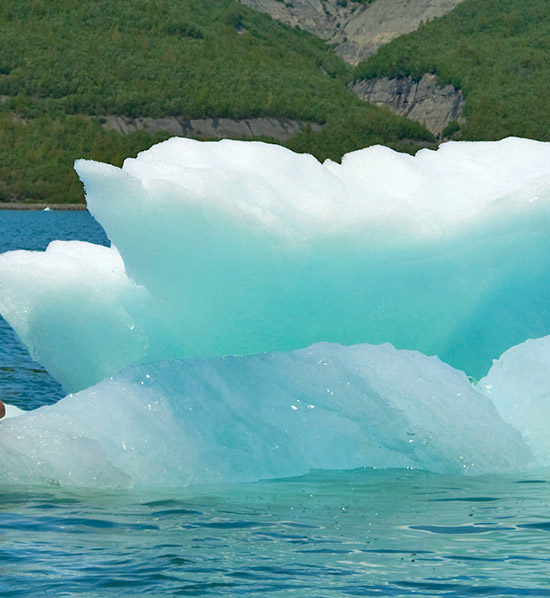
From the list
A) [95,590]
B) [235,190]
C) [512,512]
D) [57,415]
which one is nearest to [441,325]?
[235,190]

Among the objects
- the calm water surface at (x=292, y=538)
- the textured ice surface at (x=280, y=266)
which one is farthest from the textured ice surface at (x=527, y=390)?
the textured ice surface at (x=280, y=266)

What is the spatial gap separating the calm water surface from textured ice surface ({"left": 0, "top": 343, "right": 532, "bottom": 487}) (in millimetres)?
241

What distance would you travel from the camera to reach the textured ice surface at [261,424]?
9.70 metres

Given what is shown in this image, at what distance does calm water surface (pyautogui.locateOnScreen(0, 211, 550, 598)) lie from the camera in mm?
6934

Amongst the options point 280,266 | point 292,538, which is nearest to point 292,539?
point 292,538

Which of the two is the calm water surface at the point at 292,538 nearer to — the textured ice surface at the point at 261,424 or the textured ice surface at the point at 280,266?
the textured ice surface at the point at 261,424

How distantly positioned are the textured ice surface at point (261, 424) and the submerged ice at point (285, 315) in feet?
0.05

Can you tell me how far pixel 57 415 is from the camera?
9891 millimetres

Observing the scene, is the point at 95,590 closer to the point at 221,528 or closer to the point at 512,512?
the point at 221,528

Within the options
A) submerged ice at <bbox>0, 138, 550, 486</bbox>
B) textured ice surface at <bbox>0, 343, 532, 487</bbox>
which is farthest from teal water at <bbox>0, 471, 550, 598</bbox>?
submerged ice at <bbox>0, 138, 550, 486</bbox>

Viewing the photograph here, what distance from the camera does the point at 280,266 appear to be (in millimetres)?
11578

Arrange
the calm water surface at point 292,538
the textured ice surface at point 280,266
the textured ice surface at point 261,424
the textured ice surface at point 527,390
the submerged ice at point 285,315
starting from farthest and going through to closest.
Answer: the textured ice surface at point 280,266 → the textured ice surface at point 527,390 → the submerged ice at point 285,315 → the textured ice surface at point 261,424 → the calm water surface at point 292,538

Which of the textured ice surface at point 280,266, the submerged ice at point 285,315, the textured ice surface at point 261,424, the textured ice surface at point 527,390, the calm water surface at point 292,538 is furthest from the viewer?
the textured ice surface at point 280,266

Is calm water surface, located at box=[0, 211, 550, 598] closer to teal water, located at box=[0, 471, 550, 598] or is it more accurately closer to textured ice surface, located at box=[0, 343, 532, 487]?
teal water, located at box=[0, 471, 550, 598]
